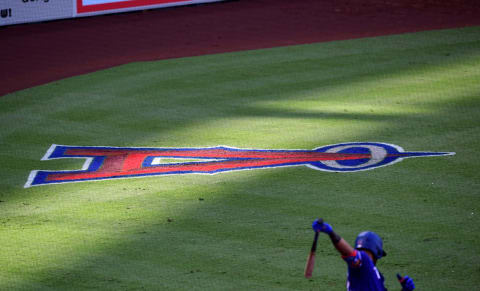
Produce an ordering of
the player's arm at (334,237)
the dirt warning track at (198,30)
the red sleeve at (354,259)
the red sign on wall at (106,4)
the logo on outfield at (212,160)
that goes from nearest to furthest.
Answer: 1. the player's arm at (334,237)
2. the red sleeve at (354,259)
3. the logo on outfield at (212,160)
4. the dirt warning track at (198,30)
5. the red sign on wall at (106,4)

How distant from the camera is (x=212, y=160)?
1122 cm

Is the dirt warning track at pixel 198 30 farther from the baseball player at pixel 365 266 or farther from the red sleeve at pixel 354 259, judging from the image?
the red sleeve at pixel 354 259

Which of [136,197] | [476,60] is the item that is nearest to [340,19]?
[476,60]

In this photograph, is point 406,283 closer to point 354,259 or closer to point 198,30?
point 354,259

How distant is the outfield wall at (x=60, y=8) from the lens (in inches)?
781

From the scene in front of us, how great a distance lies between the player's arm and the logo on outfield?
5390 millimetres

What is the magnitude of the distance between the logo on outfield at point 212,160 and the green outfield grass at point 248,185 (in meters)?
0.22

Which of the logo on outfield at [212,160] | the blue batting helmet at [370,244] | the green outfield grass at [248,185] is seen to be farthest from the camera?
the logo on outfield at [212,160]

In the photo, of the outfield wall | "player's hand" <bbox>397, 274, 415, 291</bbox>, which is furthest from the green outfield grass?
the outfield wall

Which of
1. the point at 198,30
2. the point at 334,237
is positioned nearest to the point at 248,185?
the point at 334,237

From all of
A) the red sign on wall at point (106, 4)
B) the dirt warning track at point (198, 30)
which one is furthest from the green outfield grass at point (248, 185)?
the red sign on wall at point (106, 4)

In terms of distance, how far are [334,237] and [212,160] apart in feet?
20.6

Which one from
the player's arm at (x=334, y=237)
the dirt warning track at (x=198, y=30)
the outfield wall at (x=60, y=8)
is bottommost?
the player's arm at (x=334, y=237)

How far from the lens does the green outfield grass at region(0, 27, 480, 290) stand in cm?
783
